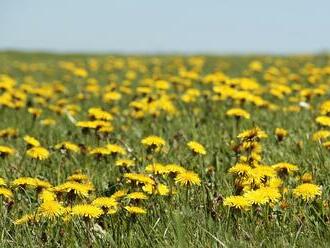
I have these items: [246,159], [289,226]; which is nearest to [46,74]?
[246,159]

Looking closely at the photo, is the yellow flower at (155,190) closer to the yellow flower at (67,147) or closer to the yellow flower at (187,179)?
the yellow flower at (187,179)

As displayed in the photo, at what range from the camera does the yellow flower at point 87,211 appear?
2506 mm

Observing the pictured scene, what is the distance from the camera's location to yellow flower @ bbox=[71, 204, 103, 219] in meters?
2.51

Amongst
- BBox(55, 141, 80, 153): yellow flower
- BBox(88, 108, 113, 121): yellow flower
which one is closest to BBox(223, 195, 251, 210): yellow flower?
BBox(55, 141, 80, 153): yellow flower

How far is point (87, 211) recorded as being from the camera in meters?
2.52

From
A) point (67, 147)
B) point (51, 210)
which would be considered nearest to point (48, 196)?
point (51, 210)

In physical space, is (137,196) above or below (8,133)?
above

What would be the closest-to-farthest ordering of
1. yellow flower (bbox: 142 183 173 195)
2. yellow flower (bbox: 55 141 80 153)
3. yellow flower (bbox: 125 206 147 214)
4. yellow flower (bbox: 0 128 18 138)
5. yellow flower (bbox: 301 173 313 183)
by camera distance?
yellow flower (bbox: 125 206 147 214) < yellow flower (bbox: 142 183 173 195) < yellow flower (bbox: 301 173 313 183) < yellow flower (bbox: 55 141 80 153) < yellow flower (bbox: 0 128 18 138)

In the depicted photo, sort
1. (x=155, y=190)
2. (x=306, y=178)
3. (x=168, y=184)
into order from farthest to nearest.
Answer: (x=168, y=184) → (x=306, y=178) → (x=155, y=190)

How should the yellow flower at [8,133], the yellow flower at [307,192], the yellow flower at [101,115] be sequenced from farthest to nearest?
the yellow flower at [8,133], the yellow flower at [101,115], the yellow flower at [307,192]

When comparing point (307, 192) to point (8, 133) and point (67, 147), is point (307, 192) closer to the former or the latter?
point (67, 147)

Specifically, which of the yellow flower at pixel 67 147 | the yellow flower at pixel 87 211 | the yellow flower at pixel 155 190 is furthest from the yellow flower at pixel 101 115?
the yellow flower at pixel 87 211

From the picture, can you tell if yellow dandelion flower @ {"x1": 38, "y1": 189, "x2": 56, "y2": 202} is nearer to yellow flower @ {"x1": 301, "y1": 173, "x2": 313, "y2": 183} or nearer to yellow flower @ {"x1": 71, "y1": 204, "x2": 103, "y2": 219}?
yellow flower @ {"x1": 71, "y1": 204, "x2": 103, "y2": 219}

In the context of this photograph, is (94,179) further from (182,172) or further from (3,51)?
(3,51)
